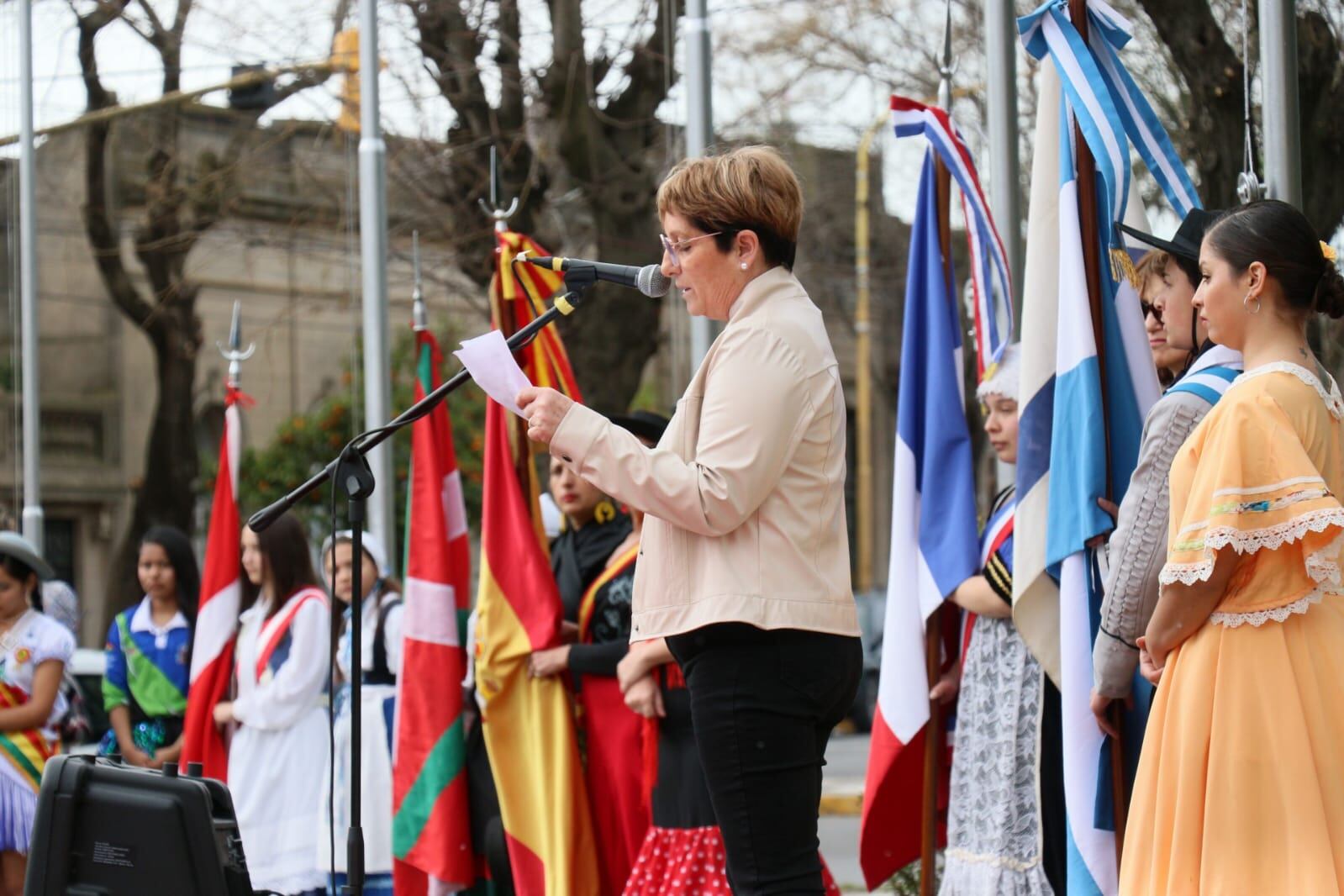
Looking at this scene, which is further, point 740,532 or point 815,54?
point 815,54

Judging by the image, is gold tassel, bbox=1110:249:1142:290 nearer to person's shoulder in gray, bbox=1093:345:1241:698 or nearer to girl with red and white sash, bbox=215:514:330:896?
person's shoulder in gray, bbox=1093:345:1241:698

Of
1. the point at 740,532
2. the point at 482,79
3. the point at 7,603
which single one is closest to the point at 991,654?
the point at 740,532

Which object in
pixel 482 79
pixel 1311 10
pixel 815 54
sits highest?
pixel 815 54

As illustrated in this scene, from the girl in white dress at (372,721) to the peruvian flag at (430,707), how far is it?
0.51 ft

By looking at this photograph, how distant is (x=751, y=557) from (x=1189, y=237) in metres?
1.40

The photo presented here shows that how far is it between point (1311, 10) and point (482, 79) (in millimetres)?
5726

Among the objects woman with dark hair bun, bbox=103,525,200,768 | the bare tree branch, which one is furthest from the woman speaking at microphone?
the bare tree branch

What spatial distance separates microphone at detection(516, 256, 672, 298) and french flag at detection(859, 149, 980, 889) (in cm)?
164

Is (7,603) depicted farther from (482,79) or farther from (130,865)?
(482,79)

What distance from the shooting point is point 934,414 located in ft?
16.8

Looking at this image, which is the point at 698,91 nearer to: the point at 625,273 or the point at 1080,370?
the point at 1080,370

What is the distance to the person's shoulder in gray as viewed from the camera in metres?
3.53

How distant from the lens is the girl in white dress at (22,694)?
6.06 m

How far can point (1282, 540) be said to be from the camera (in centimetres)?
312
